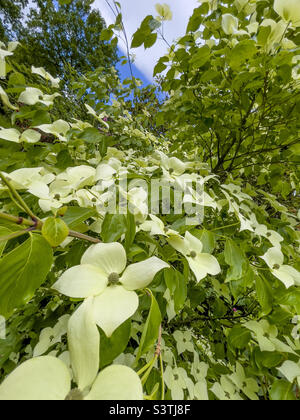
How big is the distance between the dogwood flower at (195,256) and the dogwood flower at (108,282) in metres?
0.12

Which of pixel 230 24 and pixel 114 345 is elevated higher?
pixel 230 24

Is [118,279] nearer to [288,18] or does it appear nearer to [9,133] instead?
[9,133]

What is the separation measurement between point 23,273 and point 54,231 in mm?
67

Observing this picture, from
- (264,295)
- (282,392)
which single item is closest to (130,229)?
(264,295)

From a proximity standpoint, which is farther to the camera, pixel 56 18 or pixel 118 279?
pixel 56 18

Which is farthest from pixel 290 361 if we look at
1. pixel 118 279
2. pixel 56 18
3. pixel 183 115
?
pixel 56 18

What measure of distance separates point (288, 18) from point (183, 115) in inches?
21.4

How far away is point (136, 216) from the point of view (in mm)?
420

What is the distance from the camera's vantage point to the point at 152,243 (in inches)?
17.9

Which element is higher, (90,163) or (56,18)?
(56,18)

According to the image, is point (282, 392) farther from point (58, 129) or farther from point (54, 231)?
point (58, 129)

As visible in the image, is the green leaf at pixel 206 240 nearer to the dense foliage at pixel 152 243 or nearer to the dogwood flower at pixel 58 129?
the dense foliage at pixel 152 243

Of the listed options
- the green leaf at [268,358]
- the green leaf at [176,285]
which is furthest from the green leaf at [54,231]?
the green leaf at [268,358]

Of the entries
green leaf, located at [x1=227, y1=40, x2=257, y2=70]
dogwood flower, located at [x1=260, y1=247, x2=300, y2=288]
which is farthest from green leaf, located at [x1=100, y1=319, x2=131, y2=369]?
green leaf, located at [x1=227, y1=40, x2=257, y2=70]
